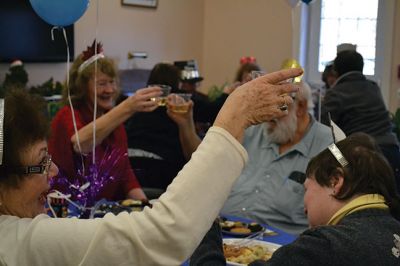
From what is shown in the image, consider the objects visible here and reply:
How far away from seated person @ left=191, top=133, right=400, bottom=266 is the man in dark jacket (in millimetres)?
2468

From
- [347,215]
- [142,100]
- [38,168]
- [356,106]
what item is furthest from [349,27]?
[38,168]

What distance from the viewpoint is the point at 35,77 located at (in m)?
5.01

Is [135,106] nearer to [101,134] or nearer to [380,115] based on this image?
[101,134]

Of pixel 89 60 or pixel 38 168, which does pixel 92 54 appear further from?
pixel 38 168

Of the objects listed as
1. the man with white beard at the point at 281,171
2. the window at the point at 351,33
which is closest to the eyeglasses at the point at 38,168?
the man with white beard at the point at 281,171

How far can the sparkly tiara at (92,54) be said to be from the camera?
7.78ft

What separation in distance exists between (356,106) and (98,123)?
2192 mm

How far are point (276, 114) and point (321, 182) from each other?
1.97ft

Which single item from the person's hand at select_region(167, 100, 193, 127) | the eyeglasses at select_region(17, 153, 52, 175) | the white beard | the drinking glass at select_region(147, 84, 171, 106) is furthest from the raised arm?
the eyeglasses at select_region(17, 153, 52, 175)

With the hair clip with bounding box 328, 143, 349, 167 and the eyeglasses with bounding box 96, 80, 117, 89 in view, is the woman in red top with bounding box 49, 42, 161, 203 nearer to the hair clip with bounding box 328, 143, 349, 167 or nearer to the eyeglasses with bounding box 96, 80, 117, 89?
the eyeglasses with bounding box 96, 80, 117, 89

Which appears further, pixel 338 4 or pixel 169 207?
pixel 338 4

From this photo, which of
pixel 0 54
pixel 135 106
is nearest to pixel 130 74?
pixel 0 54

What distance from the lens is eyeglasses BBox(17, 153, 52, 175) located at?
115cm

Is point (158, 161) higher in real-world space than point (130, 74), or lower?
lower
